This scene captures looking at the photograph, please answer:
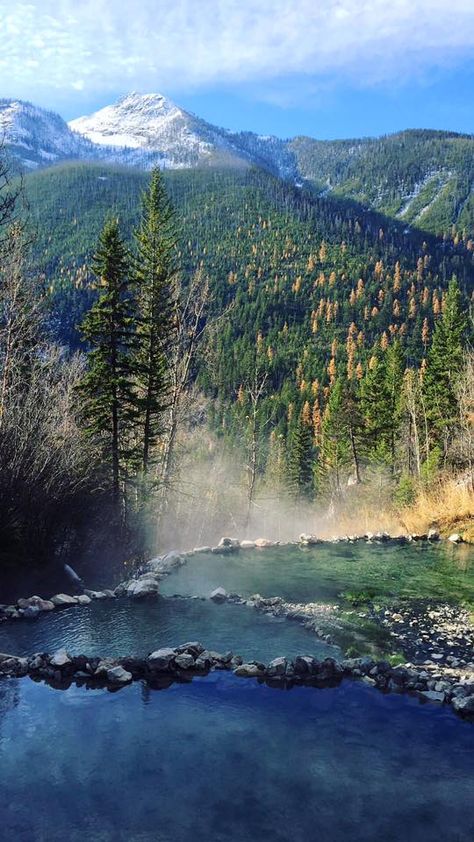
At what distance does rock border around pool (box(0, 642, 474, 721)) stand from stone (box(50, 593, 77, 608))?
3362 millimetres

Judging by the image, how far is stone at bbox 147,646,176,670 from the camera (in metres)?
11.4

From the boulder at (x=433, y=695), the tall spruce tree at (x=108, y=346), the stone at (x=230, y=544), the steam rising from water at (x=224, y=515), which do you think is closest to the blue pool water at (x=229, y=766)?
the boulder at (x=433, y=695)

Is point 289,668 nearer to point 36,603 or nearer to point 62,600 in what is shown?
point 62,600

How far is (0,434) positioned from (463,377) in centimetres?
3904

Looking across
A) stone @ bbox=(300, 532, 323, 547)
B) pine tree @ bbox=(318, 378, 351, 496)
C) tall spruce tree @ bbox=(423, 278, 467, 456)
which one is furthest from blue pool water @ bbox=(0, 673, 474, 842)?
pine tree @ bbox=(318, 378, 351, 496)

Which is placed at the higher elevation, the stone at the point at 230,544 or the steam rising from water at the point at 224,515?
the stone at the point at 230,544

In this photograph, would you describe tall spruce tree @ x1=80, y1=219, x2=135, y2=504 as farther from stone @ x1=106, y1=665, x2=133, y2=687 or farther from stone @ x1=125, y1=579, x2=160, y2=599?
stone @ x1=106, y1=665, x2=133, y2=687

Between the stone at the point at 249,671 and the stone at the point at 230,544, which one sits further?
the stone at the point at 230,544

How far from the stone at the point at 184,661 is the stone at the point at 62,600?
4.67 meters

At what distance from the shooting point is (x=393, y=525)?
104 ft

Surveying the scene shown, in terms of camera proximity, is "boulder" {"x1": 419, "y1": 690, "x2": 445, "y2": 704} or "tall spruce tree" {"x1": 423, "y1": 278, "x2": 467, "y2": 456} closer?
"boulder" {"x1": 419, "y1": 690, "x2": 445, "y2": 704}

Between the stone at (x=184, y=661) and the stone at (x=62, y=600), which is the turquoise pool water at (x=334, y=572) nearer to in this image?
the stone at (x=62, y=600)

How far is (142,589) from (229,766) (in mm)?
8300

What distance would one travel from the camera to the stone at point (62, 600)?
586 inches
